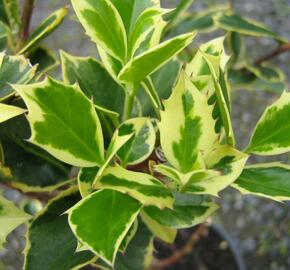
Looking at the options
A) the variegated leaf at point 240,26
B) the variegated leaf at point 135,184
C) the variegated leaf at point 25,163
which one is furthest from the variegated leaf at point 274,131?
the variegated leaf at point 240,26

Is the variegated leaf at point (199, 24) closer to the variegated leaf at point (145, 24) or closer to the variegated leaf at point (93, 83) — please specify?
the variegated leaf at point (93, 83)

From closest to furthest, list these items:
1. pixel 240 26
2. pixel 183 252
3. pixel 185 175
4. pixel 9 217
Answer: pixel 185 175 → pixel 9 217 → pixel 240 26 → pixel 183 252

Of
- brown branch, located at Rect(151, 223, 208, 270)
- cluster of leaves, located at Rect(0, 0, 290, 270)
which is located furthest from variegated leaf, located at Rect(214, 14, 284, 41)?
brown branch, located at Rect(151, 223, 208, 270)

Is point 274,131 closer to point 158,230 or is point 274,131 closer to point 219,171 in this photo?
point 219,171

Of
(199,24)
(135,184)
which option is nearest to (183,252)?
(199,24)

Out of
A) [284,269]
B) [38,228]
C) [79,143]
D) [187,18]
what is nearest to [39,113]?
[79,143]

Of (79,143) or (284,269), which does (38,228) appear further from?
(284,269)
